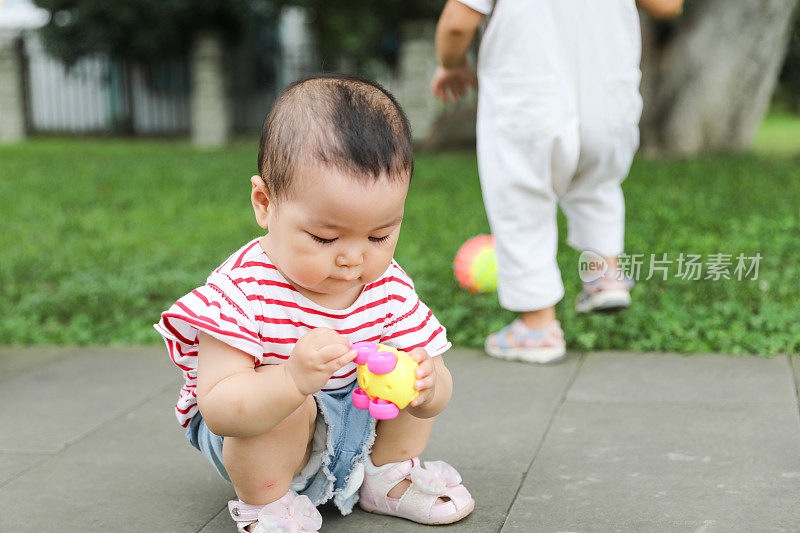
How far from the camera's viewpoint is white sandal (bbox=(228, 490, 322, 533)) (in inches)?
77.5

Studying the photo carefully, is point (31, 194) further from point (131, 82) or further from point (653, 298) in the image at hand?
point (131, 82)

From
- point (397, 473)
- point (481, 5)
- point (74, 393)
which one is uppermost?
point (481, 5)

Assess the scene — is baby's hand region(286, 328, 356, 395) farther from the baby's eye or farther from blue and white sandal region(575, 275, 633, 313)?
blue and white sandal region(575, 275, 633, 313)

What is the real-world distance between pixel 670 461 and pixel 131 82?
1571 centimetres

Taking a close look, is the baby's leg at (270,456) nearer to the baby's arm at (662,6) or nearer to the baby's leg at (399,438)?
the baby's leg at (399,438)

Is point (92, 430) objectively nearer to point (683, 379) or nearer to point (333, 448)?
point (333, 448)

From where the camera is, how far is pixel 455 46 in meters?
3.37

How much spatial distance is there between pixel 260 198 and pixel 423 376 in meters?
0.49

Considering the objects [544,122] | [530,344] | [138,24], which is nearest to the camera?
[544,122]

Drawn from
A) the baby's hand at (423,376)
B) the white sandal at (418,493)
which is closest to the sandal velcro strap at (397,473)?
the white sandal at (418,493)

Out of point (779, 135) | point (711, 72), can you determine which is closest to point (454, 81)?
point (711, 72)

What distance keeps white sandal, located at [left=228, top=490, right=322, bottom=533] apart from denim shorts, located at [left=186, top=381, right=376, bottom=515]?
0.24 ft

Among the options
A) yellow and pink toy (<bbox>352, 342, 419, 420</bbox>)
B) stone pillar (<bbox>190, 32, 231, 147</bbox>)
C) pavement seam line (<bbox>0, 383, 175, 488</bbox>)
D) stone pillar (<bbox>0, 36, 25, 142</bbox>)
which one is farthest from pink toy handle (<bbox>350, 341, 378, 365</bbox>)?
stone pillar (<bbox>0, 36, 25, 142</bbox>)

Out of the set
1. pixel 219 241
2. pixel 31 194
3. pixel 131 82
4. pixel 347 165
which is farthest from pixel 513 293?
pixel 131 82
